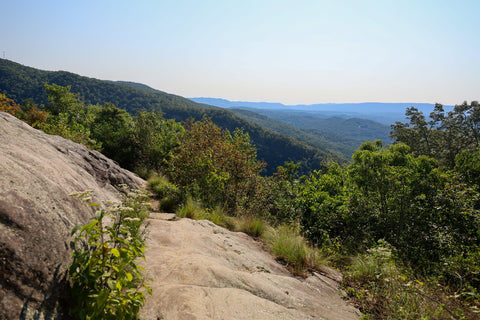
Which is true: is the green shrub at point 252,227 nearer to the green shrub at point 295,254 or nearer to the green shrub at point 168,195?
the green shrub at point 295,254

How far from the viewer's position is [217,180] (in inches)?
335

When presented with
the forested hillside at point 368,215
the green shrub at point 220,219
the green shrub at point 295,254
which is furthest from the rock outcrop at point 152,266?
the green shrub at point 220,219

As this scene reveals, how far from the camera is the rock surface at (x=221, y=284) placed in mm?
2703

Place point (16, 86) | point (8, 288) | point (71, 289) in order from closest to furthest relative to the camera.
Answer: point (8, 288) < point (71, 289) < point (16, 86)

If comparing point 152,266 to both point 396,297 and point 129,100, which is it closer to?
point 396,297

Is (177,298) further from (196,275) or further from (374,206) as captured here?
(374,206)

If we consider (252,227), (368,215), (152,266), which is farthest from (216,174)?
(152,266)

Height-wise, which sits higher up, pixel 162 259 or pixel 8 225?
pixel 8 225

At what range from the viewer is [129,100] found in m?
159

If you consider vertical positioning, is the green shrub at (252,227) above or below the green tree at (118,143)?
below

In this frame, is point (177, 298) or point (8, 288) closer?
point (8, 288)

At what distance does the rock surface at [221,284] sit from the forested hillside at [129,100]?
10018 centimetres

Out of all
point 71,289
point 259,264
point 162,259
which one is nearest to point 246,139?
point 259,264

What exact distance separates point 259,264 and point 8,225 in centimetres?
390
